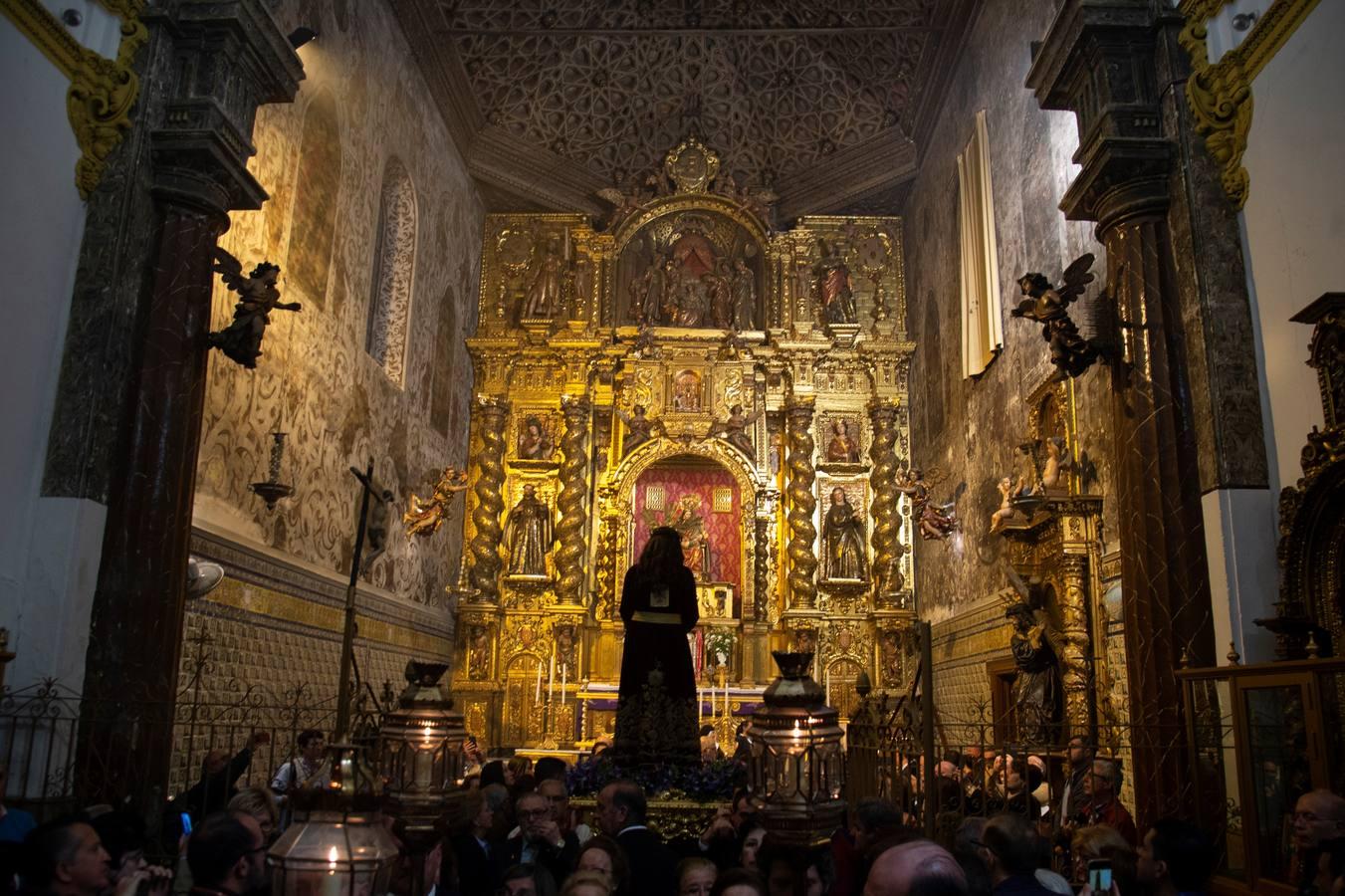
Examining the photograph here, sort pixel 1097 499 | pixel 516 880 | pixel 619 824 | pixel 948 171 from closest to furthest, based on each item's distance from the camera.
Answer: pixel 516 880, pixel 619 824, pixel 1097 499, pixel 948 171

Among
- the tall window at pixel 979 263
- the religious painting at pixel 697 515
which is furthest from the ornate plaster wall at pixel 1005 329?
the religious painting at pixel 697 515

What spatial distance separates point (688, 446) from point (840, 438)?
2.92 meters

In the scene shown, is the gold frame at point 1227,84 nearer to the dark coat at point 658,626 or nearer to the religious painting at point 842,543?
the dark coat at point 658,626

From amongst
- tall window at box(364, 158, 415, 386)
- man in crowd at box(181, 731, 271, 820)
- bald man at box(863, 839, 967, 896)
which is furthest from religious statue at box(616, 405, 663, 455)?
bald man at box(863, 839, 967, 896)

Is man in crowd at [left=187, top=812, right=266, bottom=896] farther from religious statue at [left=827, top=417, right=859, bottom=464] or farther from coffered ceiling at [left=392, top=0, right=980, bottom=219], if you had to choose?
religious statue at [left=827, top=417, right=859, bottom=464]

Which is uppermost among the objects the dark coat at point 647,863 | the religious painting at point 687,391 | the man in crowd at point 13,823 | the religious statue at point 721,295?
the religious statue at point 721,295

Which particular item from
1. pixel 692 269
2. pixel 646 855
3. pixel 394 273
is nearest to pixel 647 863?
pixel 646 855

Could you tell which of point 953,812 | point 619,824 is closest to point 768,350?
point 953,812

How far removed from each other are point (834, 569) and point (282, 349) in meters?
11.3

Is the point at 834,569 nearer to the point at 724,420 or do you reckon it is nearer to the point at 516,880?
the point at 724,420

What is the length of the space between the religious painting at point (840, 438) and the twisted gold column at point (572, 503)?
15.0ft

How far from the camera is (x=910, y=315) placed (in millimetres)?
21484

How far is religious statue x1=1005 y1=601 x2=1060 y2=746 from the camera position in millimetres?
11188

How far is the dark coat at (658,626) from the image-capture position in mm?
9789
